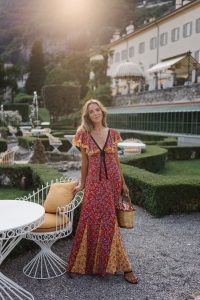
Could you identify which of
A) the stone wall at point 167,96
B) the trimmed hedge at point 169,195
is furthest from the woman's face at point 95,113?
the stone wall at point 167,96

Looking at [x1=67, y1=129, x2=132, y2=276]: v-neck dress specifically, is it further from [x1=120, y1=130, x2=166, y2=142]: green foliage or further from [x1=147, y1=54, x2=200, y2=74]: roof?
[x1=147, y1=54, x2=200, y2=74]: roof

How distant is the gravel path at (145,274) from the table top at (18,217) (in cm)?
80

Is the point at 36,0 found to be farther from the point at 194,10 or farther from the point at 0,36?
the point at 194,10

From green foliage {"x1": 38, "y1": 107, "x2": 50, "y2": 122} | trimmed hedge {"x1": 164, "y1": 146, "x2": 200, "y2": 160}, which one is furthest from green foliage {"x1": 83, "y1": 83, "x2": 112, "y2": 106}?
trimmed hedge {"x1": 164, "y1": 146, "x2": 200, "y2": 160}

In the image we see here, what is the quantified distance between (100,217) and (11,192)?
18.1ft

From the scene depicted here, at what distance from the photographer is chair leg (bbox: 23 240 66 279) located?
15.0 feet

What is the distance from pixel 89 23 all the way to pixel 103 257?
285 ft

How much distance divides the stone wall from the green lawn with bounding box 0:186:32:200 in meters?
15.5

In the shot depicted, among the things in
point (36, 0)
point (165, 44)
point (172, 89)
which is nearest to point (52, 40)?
point (36, 0)

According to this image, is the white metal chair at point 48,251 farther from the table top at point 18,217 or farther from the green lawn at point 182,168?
the green lawn at point 182,168

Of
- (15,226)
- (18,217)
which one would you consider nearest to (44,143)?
(18,217)

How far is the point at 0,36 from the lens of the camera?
10950 centimetres

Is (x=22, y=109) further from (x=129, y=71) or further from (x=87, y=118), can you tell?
(x=87, y=118)

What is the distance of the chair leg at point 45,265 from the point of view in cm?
457
